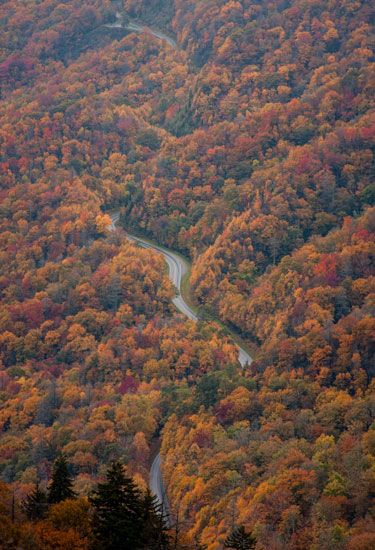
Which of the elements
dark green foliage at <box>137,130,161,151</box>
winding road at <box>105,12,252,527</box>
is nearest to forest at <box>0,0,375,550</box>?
dark green foliage at <box>137,130,161,151</box>

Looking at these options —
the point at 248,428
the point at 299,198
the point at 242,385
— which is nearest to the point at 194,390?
the point at 242,385

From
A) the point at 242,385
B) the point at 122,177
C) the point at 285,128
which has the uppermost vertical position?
the point at 285,128

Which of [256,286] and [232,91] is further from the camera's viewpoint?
[232,91]

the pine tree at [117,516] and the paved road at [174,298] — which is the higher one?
the pine tree at [117,516]

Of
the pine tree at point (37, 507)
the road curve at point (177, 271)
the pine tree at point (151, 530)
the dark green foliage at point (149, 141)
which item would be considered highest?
the pine tree at point (151, 530)

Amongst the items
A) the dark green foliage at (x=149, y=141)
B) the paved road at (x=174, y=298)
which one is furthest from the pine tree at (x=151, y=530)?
the dark green foliage at (x=149, y=141)

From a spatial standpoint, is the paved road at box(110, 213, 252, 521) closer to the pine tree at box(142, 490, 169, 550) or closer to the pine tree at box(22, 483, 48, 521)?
the pine tree at box(22, 483, 48, 521)

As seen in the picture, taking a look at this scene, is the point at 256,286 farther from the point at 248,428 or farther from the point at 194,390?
the point at 248,428

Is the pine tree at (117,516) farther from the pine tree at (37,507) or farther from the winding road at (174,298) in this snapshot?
the winding road at (174,298)
